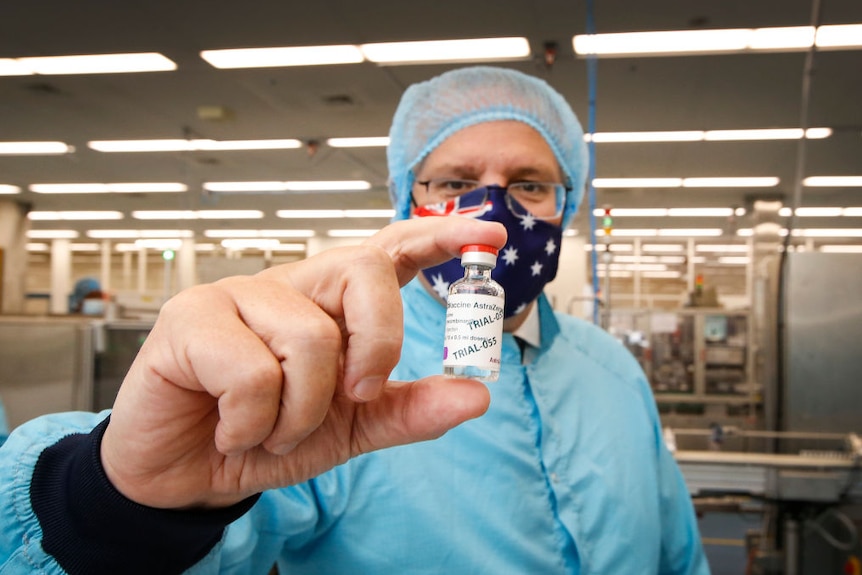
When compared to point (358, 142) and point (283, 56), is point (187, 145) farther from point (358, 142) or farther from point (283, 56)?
point (283, 56)

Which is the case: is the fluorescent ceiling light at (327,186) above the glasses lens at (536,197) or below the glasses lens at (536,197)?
above

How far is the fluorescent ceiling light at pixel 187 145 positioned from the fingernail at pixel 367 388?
22.3 feet

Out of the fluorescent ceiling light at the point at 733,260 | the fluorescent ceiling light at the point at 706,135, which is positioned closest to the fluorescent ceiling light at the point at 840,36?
the fluorescent ceiling light at the point at 706,135

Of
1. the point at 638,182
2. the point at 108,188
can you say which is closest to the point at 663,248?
the point at 638,182

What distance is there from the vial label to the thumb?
0.03 meters

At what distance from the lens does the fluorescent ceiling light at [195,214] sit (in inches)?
414

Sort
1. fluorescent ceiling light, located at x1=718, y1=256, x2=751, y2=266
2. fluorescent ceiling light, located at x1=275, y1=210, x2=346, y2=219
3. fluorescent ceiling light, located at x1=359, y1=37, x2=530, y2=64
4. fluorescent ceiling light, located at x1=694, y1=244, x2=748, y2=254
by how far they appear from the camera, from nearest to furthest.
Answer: fluorescent ceiling light, located at x1=359, y1=37, x2=530, y2=64, fluorescent ceiling light, located at x1=275, y1=210, x2=346, y2=219, fluorescent ceiling light, located at x1=694, y1=244, x2=748, y2=254, fluorescent ceiling light, located at x1=718, y1=256, x2=751, y2=266

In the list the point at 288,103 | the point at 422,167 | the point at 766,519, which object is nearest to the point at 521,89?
the point at 422,167

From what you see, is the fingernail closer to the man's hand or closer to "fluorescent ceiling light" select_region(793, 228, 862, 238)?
the man's hand

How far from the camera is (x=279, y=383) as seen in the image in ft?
1.72

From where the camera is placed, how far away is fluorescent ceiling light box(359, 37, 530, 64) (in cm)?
451

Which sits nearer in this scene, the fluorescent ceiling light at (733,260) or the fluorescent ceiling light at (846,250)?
the fluorescent ceiling light at (846,250)

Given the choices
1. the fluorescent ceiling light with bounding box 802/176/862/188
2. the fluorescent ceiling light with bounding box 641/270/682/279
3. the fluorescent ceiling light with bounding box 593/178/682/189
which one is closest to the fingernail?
the fluorescent ceiling light with bounding box 593/178/682/189

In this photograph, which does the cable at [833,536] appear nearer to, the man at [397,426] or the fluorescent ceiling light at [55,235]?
the man at [397,426]
